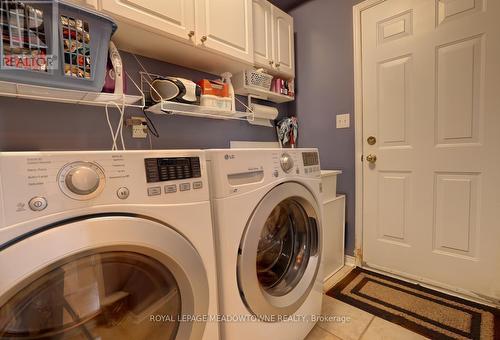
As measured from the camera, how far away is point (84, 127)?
1202mm

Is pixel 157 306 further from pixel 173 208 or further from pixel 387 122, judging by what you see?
pixel 387 122

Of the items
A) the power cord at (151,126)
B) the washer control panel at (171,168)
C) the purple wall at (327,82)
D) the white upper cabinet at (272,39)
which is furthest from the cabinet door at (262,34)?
the washer control panel at (171,168)

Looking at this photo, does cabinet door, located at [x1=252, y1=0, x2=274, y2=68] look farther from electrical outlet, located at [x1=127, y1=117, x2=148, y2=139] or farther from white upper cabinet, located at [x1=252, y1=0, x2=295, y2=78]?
electrical outlet, located at [x1=127, y1=117, x2=148, y2=139]

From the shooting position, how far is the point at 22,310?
468 millimetres

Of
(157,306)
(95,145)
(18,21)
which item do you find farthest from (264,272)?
(18,21)

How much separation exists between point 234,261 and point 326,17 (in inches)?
81.3

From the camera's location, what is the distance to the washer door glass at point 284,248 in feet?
3.27

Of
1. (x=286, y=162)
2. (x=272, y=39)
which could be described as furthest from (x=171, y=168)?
(x=272, y=39)

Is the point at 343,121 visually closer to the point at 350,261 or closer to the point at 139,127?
the point at 350,261

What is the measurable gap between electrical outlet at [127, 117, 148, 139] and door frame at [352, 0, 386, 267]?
151 centimetres

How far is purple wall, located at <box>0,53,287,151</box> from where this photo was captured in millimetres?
1035

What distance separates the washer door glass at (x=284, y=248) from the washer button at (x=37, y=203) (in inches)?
28.3

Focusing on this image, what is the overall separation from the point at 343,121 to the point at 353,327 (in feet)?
4.64

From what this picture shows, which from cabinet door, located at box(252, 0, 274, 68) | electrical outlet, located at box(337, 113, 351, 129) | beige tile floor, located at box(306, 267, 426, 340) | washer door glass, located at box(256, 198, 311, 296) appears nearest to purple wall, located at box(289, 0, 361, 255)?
electrical outlet, located at box(337, 113, 351, 129)
